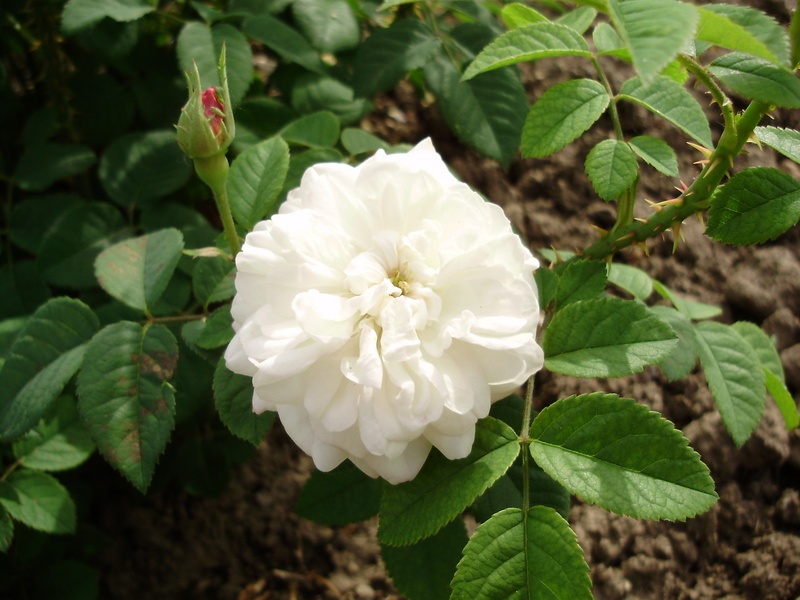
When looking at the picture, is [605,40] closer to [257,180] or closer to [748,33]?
[748,33]

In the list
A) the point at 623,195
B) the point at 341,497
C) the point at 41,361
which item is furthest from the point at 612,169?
the point at 41,361

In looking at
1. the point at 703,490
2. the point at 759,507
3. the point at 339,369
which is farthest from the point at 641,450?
the point at 759,507

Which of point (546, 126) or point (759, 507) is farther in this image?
point (759, 507)

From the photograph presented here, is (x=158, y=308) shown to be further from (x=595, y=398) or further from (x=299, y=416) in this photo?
(x=595, y=398)

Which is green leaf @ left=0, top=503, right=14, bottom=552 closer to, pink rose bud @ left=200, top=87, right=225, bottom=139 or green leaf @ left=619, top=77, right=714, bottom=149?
pink rose bud @ left=200, top=87, right=225, bottom=139

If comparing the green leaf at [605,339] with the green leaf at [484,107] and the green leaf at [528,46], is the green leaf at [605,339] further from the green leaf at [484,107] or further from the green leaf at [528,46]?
the green leaf at [484,107]

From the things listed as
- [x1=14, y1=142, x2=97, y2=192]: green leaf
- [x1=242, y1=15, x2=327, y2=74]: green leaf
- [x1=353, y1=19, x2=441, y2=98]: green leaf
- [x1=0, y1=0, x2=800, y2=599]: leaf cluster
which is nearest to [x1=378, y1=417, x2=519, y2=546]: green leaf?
[x1=0, y1=0, x2=800, y2=599]: leaf cluster
